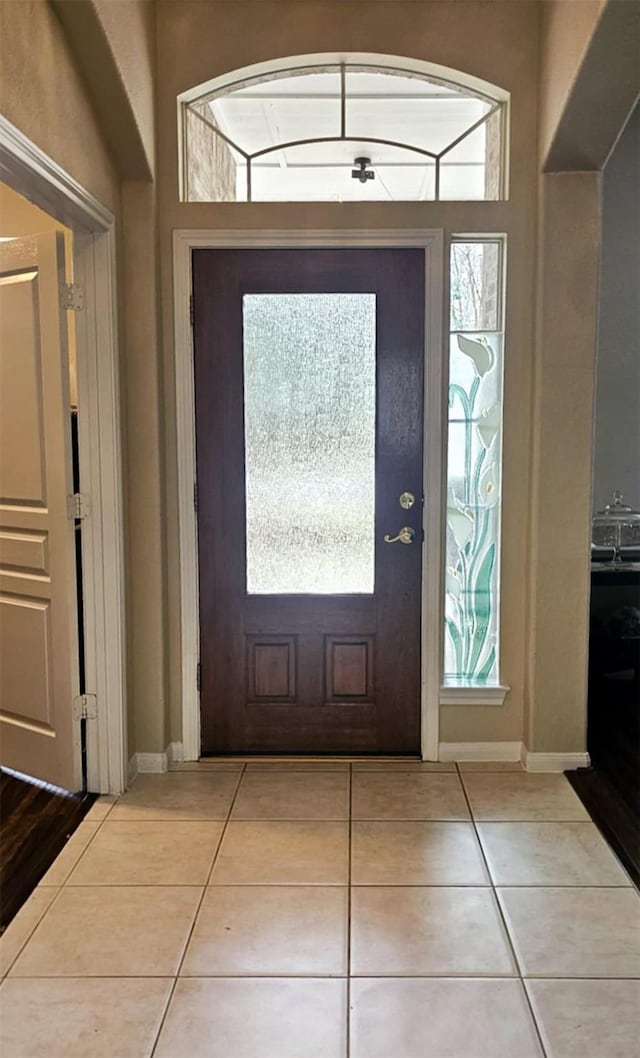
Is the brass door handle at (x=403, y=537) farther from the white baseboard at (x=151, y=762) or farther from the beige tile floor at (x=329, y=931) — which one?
the white baseboard at (x=151, y=762)

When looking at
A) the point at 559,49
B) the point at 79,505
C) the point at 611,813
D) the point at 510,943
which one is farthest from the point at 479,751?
the point at 559,49

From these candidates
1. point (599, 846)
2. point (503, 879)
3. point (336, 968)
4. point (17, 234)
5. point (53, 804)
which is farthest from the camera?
point (17, 234)

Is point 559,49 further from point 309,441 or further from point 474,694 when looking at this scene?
point 474,694

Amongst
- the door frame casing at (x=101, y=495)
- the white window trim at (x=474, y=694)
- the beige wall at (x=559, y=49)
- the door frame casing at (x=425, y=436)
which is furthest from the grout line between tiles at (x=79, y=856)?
the beige wall at (x=559, y=49)

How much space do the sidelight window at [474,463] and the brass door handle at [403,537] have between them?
0.16 m

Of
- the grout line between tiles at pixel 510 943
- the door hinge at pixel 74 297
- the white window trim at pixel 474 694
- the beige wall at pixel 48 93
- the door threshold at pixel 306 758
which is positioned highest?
the beige wall at pixel 48 93

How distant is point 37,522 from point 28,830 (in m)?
1.08

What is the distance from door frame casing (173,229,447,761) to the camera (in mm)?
2986

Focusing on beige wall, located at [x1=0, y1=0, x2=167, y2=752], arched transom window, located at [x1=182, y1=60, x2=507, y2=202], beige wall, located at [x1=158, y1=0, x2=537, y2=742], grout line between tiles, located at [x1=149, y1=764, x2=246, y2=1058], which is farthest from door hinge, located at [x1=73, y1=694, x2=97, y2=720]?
arched transom window, located at [x1=182, y1=60, x2=507, y2=202]

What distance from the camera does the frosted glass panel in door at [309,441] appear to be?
3.05 m

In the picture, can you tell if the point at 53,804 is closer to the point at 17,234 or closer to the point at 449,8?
the point at 17,234

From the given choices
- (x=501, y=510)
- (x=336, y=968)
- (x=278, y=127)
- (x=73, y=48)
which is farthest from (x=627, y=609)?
(x=73, y=48)

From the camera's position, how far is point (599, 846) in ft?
8.24

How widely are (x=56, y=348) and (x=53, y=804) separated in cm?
167
